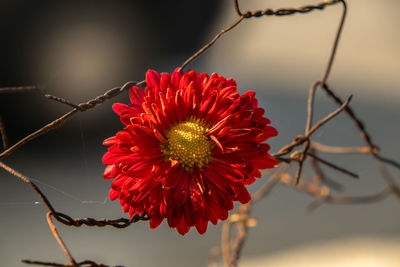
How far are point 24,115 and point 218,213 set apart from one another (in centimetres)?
100

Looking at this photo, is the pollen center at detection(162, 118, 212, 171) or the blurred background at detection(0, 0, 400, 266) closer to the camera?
the pollen center at detection(162, 118, 212, 171)

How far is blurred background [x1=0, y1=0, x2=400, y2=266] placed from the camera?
1003mm

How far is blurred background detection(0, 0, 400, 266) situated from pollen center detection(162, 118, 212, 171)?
63 centimetres

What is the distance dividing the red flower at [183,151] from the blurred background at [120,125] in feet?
2.10

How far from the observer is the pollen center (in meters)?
0.25

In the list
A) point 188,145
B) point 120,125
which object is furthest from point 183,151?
point 120,125

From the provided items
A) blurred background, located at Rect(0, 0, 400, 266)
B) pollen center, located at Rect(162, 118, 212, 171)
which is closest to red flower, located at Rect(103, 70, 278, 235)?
pollen center, located at Rect(162, 118, 212, 171)

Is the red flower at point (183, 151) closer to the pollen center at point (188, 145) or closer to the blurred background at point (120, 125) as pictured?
the pollen center at point (188, 145)

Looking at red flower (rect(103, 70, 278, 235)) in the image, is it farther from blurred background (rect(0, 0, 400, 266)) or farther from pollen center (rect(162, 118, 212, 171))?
blurred background (rect(0, 0, 400, 266))

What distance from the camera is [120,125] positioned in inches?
47.8

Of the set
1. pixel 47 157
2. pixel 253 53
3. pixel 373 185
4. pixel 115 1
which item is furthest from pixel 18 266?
pixel 253 53

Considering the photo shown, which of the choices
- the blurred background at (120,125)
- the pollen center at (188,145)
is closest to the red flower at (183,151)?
the pollen center at (188,145)

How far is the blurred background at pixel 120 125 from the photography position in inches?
39.5

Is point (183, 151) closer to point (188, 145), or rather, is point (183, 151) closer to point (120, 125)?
point (188, 145)
